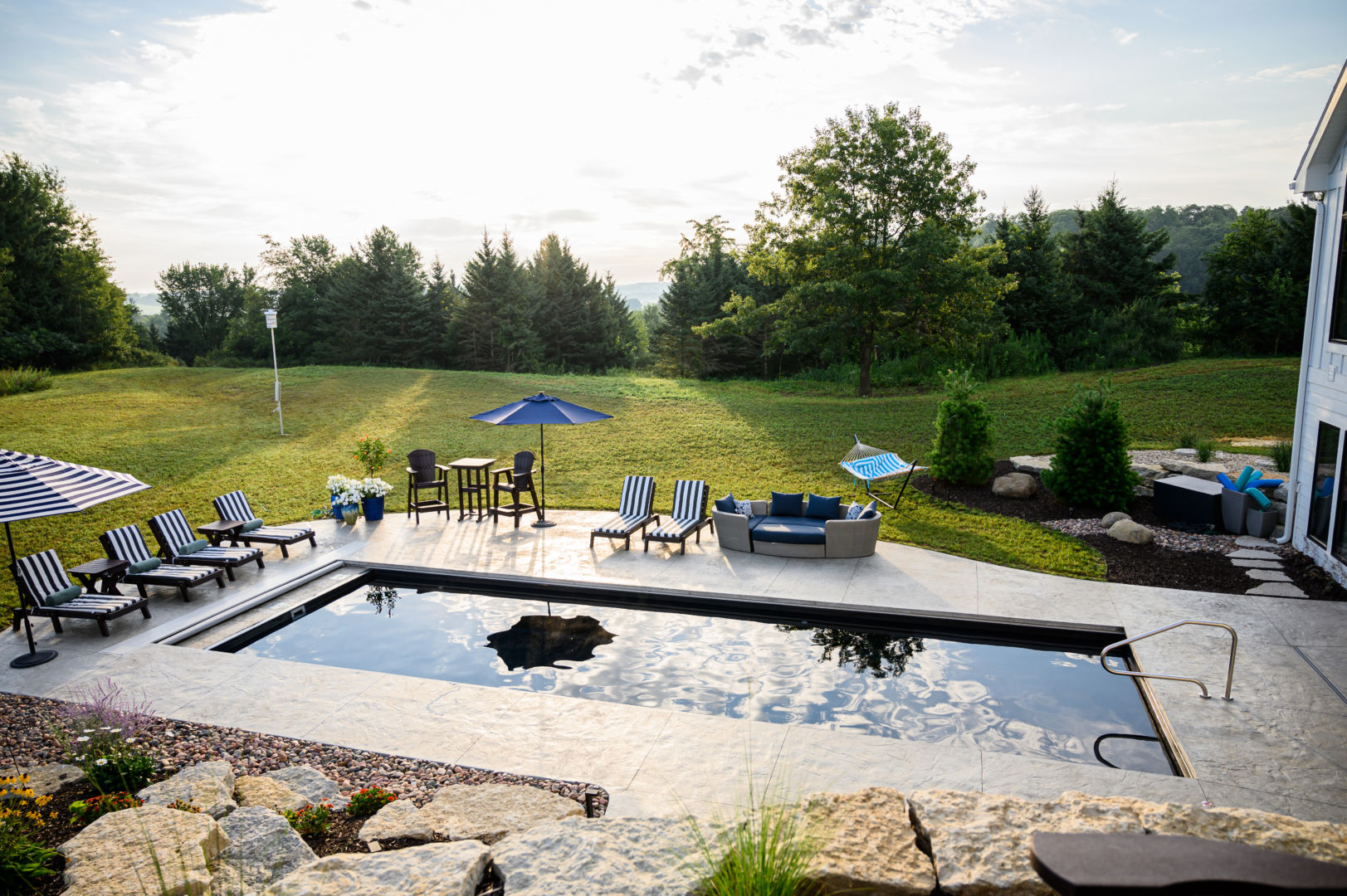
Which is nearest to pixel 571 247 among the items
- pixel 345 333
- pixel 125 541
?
pixel 345 333

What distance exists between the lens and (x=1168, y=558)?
900cm

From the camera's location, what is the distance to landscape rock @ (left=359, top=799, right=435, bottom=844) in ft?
12.8

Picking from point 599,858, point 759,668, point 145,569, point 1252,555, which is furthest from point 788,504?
point 145,569

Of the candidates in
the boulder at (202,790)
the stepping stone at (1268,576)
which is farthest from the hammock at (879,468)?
the boulder at (202,790)

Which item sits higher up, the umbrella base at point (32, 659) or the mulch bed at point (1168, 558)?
Answer: the mulch bed at point (1168, 558)

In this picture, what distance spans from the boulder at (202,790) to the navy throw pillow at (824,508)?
730 cm

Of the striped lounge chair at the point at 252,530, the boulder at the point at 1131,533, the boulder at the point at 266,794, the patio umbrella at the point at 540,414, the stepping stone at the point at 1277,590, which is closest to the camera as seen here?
the boulder at the point at 266,794

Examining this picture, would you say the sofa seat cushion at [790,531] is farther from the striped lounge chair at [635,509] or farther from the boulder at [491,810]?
the boulder at [491,810]

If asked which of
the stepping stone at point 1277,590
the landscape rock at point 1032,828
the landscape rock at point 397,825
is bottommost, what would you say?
the landscape rock at point 397,825

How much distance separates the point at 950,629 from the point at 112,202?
134 ft

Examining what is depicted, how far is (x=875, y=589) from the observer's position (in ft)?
26.6

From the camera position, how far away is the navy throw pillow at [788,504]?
10.1 metres

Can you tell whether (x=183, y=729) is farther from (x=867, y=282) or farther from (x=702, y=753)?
(x=867, y=282)

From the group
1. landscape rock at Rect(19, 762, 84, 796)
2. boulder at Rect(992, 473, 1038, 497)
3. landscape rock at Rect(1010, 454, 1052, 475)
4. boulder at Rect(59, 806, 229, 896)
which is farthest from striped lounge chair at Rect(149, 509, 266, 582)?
landscape rock at Rect(1010, 454, 1052, 475)
